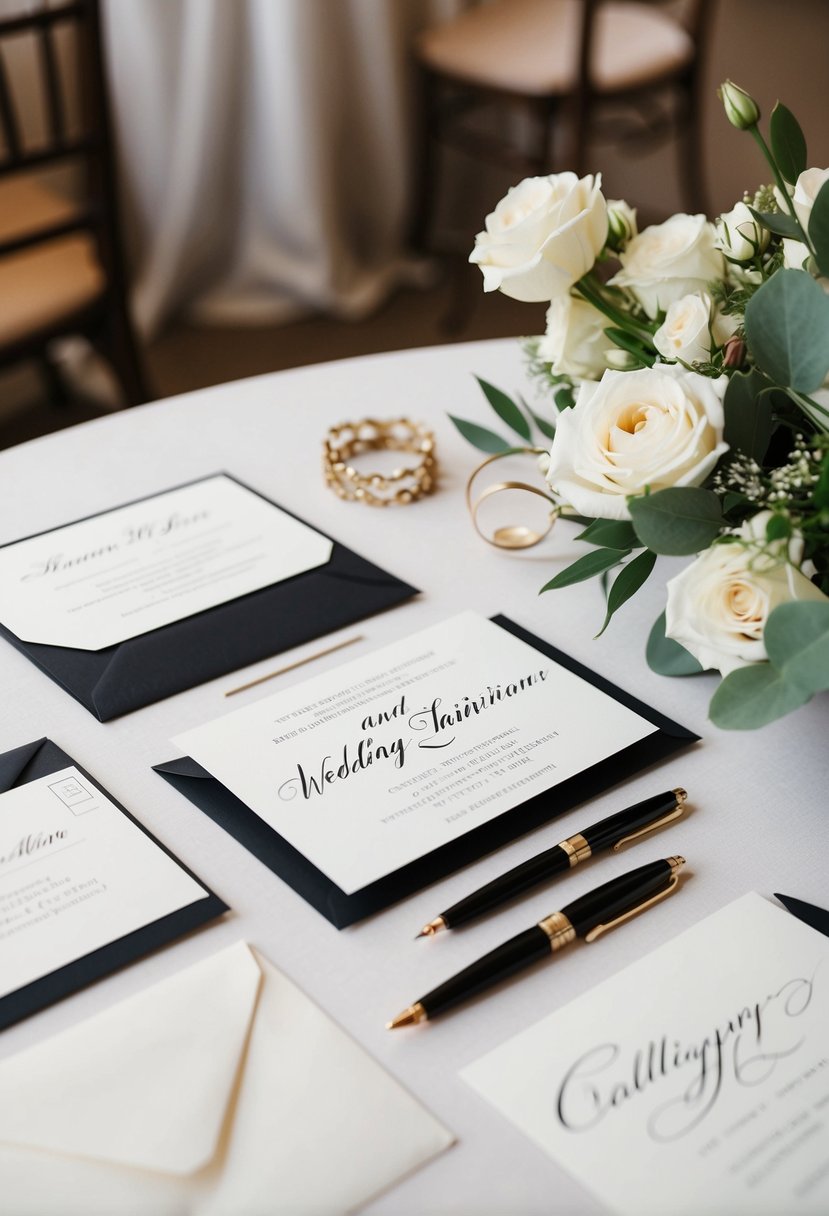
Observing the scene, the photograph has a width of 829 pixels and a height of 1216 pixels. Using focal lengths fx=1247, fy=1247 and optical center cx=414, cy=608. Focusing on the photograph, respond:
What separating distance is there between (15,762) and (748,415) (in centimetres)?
Result: 48

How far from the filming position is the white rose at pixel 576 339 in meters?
0.89

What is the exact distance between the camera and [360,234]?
10.7 ft

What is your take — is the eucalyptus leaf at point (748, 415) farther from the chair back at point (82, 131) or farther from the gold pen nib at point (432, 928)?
the chair back at point (82, 131)

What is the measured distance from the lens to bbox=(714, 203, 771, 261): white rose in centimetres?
83

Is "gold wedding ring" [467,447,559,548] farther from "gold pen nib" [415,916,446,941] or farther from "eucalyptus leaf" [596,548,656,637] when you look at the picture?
"gold pen nib" [415,916,446,941]

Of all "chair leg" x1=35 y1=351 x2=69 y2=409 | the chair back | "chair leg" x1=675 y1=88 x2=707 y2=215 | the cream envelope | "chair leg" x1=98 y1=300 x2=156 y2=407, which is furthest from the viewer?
"chair leg" x1=675 y1=88 x2=707 y2=215

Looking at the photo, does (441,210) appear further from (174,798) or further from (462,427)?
(174,798)

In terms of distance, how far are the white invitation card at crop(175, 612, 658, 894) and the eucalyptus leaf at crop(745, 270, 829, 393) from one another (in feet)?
0.75

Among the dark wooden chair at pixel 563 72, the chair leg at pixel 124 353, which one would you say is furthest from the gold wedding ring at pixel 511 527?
the dark wooden chair at pixel 563 72

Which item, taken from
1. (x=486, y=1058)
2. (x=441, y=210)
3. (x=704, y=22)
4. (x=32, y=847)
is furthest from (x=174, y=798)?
(x=441, y=210)

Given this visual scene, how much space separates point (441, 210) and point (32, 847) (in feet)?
10.3

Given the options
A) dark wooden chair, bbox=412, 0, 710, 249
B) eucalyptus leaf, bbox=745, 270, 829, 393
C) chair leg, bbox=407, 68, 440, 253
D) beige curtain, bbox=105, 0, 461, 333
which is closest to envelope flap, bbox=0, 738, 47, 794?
eucalyptus leaf, bbox=745, 270, 829, 393

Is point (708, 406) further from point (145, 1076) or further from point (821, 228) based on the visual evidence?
point (145, 1076)

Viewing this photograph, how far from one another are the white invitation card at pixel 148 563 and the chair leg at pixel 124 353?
1133 mm
